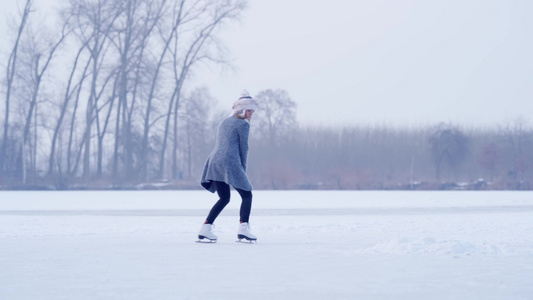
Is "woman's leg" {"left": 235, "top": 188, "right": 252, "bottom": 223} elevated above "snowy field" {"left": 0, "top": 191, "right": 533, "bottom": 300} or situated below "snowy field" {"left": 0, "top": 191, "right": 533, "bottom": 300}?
above

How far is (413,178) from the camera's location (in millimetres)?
40344

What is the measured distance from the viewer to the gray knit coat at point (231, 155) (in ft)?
25.2

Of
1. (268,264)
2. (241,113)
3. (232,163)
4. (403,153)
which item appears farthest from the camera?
(403,153)

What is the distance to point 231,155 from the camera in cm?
773

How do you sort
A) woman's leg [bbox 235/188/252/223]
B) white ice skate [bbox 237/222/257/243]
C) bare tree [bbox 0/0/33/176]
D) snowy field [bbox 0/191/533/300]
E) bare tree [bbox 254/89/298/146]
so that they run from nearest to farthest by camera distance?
snowy field [bbox 0/191/533/300] < white ice skate [bbox 237/222/257/243] < woman's leg [bbox 235/188/252/223] < bare tree [bbox 0/0/33/176] < bare tree [bbox 254/89/298/146]

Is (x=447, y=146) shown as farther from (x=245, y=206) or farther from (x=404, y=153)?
(x=245, y=206)

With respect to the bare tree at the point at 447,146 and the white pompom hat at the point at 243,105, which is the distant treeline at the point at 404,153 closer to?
the bare tree at the point at 447,146

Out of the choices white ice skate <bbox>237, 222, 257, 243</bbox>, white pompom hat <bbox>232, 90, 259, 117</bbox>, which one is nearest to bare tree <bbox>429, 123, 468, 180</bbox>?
white pompom hat <bbox>232, 90, 259, 117</bbox>

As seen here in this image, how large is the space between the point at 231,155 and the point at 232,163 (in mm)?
90

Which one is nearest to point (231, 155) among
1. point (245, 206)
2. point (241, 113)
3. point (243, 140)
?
point (243, 140)

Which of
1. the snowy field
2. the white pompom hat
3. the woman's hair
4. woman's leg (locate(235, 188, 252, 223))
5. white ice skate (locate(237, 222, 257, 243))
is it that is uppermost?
the white pompom hat

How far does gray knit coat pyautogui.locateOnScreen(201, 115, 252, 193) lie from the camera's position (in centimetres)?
768

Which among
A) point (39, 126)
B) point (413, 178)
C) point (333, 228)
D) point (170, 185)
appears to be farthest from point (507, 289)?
point (39, 126)

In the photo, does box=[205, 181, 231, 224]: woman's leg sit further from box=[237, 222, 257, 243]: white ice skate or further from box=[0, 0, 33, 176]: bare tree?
box=[0, 0, 33, 176]: bare tree
